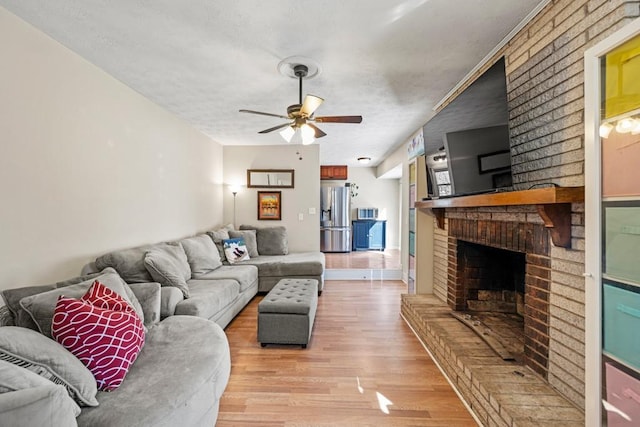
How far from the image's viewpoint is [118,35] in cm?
203

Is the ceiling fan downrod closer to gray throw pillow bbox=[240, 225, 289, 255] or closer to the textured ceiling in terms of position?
the textured ceiling

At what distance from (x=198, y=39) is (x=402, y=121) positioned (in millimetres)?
2705

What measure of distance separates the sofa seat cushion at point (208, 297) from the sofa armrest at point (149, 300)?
0.36 metres

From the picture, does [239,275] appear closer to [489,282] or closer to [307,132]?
[307,132]

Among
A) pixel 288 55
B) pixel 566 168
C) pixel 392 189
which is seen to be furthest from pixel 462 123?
pixel 392 189

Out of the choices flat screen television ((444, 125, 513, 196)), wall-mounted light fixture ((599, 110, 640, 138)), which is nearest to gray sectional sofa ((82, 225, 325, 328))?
flat screen television ((444, 125, 513, 196))

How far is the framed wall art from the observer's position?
5.48m

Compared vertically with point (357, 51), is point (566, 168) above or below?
below

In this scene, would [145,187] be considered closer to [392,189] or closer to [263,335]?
[263,335]

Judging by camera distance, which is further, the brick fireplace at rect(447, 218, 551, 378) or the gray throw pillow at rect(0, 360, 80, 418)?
the brick fireplace at rect(447, 218, 551, 378)

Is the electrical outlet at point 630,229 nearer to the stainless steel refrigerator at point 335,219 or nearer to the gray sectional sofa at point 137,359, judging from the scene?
the gray sectional sofa at point 137,359

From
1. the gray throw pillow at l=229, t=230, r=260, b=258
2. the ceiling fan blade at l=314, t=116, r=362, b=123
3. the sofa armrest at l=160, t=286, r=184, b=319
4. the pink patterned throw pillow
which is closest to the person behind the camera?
the pink patterned throw pillow

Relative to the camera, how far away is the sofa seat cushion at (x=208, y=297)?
8.04 feet

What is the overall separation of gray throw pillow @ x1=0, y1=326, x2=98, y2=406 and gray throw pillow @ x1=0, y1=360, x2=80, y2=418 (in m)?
0.17
